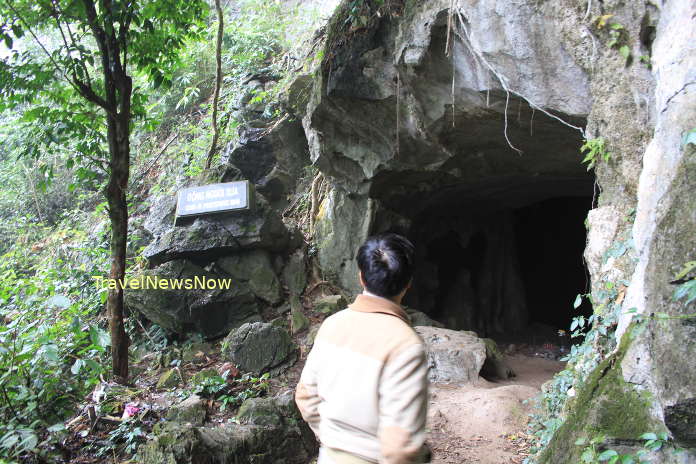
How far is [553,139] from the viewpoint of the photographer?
5656mm

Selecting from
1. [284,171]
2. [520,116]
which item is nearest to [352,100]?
[520,116]

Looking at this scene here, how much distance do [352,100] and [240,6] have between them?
27.5 ft

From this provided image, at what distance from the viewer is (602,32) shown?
379cm

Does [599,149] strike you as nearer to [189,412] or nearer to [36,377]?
[189,412]

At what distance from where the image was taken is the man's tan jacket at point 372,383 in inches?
54.9

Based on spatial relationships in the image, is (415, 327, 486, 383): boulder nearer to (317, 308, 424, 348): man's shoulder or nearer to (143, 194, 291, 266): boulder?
(143, 194, 291, 266): boulder

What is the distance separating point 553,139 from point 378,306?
15.9 feet

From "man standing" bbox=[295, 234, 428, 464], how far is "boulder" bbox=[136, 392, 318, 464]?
182cm

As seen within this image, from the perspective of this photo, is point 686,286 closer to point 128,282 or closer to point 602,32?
point 602,32

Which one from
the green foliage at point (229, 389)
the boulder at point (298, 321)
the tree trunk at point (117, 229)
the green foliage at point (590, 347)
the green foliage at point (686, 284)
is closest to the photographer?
the green foliage at point (686, 284)

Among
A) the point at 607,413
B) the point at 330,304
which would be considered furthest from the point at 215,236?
the point at 607,413

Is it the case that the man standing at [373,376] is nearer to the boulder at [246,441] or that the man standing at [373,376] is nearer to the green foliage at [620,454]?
the green foliage at [620,454]

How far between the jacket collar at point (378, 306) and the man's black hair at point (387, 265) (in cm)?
3

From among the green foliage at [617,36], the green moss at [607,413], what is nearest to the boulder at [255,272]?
the green moss at [607,413]
